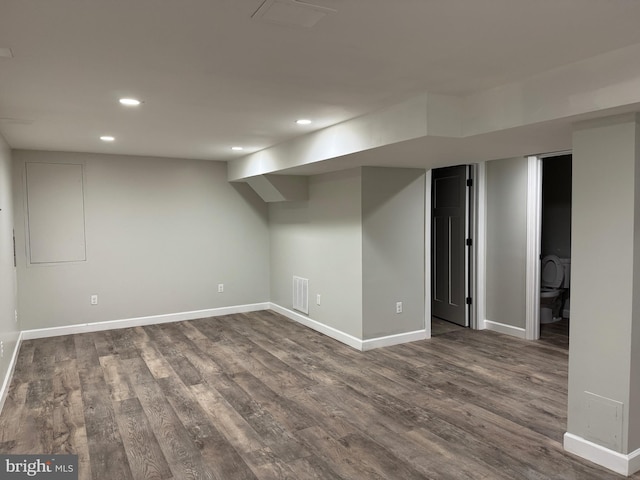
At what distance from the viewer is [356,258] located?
489 cm

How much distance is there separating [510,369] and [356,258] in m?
1.80

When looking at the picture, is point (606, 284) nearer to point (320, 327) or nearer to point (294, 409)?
point (294, 409)

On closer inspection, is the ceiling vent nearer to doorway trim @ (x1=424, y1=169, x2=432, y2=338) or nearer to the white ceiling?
the white ceiling

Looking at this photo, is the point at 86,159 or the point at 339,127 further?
the point at 86,159

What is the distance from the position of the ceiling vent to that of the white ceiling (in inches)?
1.4

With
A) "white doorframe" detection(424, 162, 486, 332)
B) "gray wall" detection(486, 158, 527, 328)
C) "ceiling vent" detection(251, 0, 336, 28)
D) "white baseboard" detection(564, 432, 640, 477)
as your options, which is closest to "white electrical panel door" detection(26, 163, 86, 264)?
"ceiling vent" detection(251, 0, 336, 28)

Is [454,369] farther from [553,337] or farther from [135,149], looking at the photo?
[135,149]

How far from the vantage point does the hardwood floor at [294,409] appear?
2684 millimetres

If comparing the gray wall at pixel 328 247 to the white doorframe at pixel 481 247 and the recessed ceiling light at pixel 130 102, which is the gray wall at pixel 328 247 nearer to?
the white doorframe at pixel 481 247

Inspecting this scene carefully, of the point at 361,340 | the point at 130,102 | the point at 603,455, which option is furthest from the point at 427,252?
the point at 130,102

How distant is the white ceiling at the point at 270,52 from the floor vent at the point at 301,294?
2.75 m

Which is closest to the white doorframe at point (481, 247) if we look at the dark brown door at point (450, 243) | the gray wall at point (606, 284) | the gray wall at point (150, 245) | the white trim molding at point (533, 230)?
the dark brown door at point (450, 243)

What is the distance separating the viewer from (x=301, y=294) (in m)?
6.00

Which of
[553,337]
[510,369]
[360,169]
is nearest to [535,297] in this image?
[553,337]
